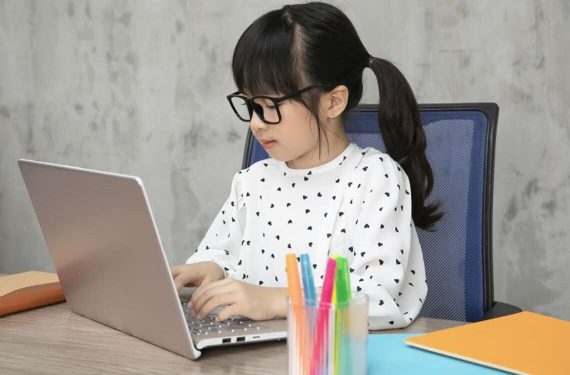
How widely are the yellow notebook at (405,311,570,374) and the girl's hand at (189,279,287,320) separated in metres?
0.21

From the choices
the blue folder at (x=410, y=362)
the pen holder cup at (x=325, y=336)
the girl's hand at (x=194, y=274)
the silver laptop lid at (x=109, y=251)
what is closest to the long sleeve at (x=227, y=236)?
the girl's hand at (x=194, y=274)

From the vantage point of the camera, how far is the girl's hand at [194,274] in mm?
1173

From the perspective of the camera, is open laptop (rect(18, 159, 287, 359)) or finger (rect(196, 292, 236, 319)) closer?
open laptop (rect(18, 159, 287, 359))

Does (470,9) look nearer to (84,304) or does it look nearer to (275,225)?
(275,225)

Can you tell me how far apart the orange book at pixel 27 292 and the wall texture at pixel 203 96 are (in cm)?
121

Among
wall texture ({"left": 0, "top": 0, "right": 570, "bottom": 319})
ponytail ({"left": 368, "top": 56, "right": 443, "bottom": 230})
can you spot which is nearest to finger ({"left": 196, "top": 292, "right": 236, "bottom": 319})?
ponytail ({"left": 368, "top": 56, "right": 443, "bottom": 230})

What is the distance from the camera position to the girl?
1.23 metres

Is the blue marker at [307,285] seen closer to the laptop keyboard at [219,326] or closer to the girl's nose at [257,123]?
the laptop keyboard at [219,326]

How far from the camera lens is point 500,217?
204cm

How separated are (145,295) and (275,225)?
1.78 ft

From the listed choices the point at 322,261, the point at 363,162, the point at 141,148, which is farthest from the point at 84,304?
the point at 141,148

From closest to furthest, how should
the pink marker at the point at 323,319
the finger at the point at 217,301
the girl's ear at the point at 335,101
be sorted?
the pink marker at the point at 323,319 → the finger at the point at 217,301 → the girl's ear at the point at 335,101

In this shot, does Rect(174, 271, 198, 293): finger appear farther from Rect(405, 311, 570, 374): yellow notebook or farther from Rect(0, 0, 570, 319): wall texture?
Rect(0, 0, 570, 319): wall texture

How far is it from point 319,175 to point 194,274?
318mm
